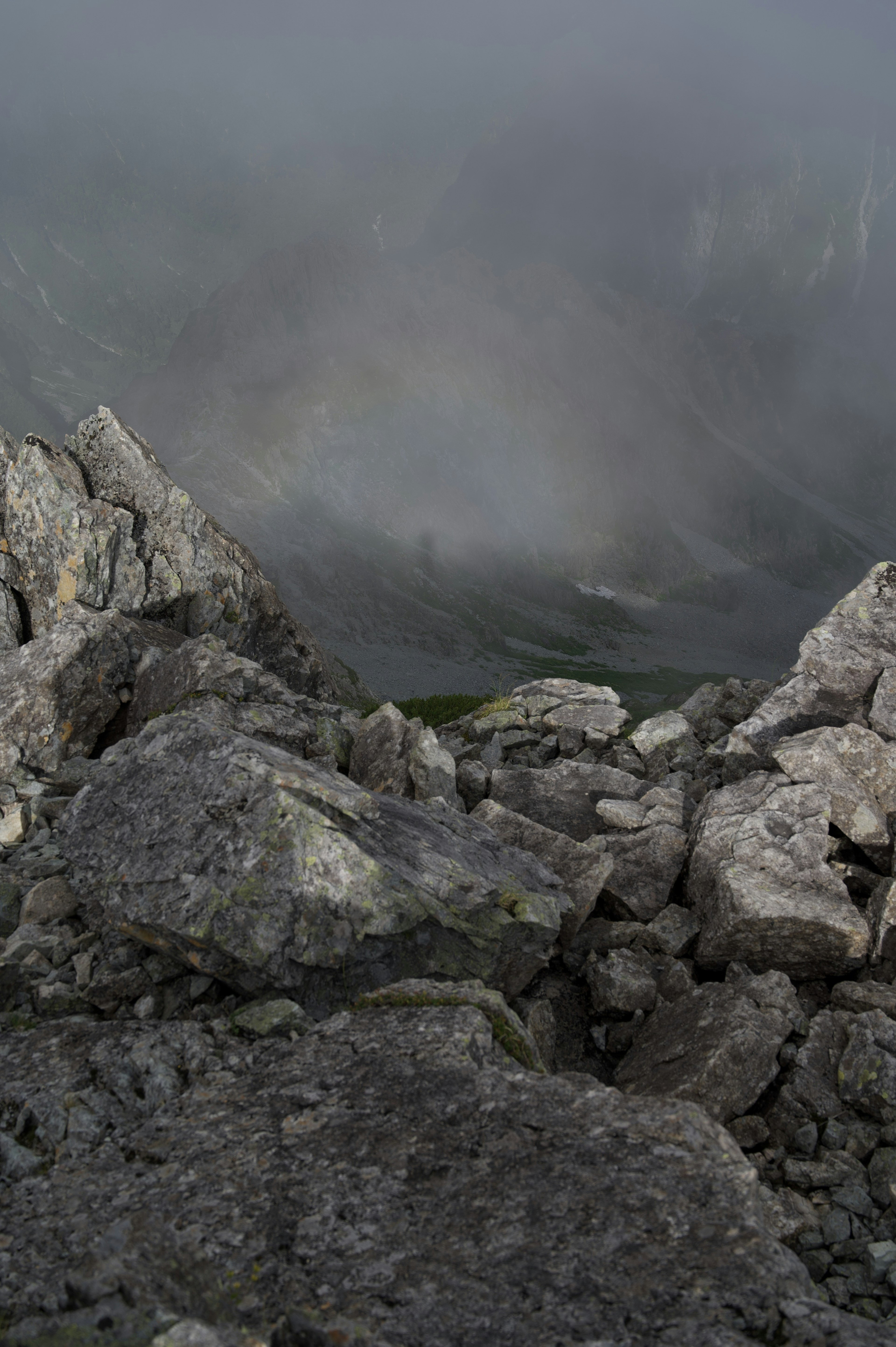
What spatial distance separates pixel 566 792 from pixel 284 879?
8.48 metres

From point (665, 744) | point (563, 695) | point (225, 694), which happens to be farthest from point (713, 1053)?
point (563, 695)

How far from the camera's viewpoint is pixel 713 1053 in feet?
26.4

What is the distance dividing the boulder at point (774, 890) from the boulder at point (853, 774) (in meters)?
0.41

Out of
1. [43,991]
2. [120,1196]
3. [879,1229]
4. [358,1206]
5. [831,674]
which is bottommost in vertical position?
[43,991]

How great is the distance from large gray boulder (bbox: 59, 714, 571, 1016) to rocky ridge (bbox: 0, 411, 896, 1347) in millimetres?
47

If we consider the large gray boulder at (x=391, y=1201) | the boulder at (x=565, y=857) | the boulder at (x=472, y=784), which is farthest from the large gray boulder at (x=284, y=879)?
the boulder at (x=472, y=784)

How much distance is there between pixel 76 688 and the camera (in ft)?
50.3

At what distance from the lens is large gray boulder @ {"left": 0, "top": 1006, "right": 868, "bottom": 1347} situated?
12.3 ft

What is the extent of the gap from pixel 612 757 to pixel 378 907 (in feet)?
36.8

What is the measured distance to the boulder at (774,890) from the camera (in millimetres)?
10453

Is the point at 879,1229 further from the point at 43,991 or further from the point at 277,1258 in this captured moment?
the point at 43,991

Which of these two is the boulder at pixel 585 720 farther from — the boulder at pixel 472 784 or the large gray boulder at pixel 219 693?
the large gray boulder at pixel 219 693

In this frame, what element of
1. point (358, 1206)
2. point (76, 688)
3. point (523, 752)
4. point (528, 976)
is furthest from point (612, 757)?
point (358, 1206)

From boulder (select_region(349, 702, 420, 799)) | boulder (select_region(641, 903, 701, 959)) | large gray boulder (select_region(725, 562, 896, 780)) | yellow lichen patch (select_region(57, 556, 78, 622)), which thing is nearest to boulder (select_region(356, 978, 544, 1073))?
boulder (select_region(641, 903, 701, 959))
